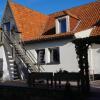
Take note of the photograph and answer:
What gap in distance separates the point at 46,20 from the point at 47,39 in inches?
260

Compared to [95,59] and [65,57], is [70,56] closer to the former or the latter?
[65,57]

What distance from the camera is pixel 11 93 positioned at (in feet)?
50.9

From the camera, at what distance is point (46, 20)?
101 ft

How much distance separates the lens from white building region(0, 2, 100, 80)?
23.2m

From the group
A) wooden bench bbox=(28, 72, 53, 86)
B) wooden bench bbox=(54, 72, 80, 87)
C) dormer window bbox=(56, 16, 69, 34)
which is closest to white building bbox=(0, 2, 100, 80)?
dormer window bbox=(56, 16, 69, 34)

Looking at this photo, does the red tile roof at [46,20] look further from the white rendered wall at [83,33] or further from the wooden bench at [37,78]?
the wooden bench at [37,78]

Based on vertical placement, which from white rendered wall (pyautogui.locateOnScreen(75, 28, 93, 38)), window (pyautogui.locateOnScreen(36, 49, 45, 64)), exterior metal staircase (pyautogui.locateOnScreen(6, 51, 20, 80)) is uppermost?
white rendered wall (pyautogui.locateOnScreen(75, 28, 93, 38))

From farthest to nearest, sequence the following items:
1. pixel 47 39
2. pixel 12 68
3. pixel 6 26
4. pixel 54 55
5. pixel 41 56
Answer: pixel 6 26 < pixel 12 68 < pixel 41 56 < pixel 54 55 < pixel 47 39

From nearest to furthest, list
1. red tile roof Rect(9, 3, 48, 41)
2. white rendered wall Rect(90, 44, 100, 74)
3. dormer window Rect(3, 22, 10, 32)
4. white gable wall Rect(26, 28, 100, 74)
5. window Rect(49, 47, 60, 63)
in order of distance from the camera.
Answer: white rendered wall Rect(90, 44, 100, 74) < white gable wall Rect(26, 28, 100, 74) < window Rect(49, 47, 60, 63) < red tile roof Rect(9, 3, 48, 41) < dormer window Rect(3, 22, 10, 32)

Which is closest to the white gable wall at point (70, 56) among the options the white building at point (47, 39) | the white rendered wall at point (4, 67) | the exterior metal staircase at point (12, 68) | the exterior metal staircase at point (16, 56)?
the white building at point (47, 39)

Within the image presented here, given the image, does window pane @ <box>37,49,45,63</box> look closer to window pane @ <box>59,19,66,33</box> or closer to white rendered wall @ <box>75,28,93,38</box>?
window pane @ <box>59,19,66,33</box>

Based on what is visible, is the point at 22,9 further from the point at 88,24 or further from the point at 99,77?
the point at 99,77

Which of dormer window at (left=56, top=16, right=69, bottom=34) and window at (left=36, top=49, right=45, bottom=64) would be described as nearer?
dormer window at (left=56, top=16, right=69, bottom=34)

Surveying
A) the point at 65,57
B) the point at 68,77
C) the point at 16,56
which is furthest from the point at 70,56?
the point at 68,77
